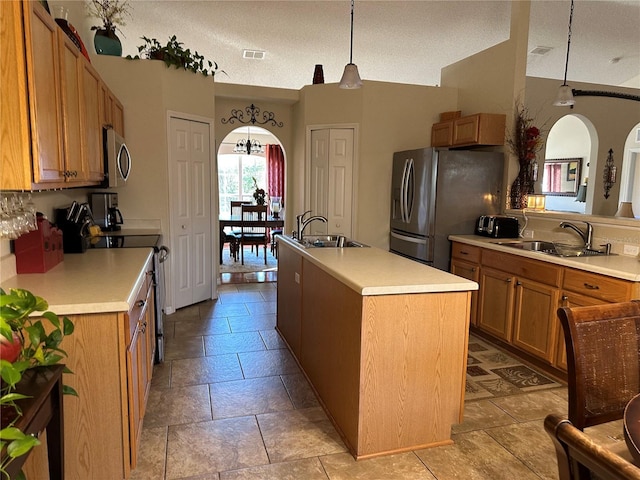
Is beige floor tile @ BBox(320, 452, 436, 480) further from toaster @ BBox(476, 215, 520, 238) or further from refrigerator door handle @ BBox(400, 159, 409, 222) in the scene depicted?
refrigerator door handle @ BBox(400, 159, 409, 222)

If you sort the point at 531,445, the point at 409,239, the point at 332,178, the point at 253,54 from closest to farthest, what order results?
the point at 531,445, the point at 409,239, the point at 332,178, the point at 253,54

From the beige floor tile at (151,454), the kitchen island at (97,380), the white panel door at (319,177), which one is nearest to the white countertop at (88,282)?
the kitchen island at (97,380)

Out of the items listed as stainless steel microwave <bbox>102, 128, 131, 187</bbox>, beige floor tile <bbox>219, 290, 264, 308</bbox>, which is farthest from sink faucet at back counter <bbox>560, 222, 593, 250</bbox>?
stainless steel microwave <bbox>102, 128, 131, 187</bbox>

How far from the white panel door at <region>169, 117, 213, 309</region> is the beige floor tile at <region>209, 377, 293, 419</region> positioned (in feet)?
6.22

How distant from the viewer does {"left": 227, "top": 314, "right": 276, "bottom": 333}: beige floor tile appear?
4004 mm

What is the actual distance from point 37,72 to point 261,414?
2.01 metres

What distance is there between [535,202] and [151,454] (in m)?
3.90

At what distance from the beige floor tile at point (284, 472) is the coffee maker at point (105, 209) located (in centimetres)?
269

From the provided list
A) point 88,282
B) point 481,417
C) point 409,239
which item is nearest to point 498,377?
point 481,417

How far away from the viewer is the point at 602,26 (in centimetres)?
488

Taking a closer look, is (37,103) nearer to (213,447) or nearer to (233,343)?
(213,447)

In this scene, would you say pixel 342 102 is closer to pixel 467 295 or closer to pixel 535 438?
pixel 467 295

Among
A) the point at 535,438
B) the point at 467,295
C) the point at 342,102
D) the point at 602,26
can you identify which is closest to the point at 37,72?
the point at 467,295

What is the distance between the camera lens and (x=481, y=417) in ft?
8.25
